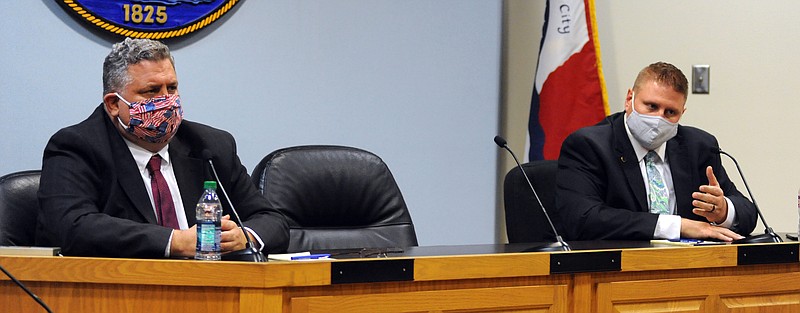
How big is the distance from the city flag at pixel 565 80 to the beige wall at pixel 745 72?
270mm

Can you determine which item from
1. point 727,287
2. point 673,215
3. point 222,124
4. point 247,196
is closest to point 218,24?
point 222,124

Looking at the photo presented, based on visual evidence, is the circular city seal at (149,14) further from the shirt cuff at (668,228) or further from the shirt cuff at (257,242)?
the shirt cuff at (668,228)

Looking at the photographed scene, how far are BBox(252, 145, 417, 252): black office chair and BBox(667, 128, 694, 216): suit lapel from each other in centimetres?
95

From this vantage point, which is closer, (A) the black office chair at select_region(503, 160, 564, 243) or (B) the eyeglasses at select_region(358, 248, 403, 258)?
(B) the eyeglasses at select_region(358, 248, 403, 258)

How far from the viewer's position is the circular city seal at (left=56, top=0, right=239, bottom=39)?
3.83 meters

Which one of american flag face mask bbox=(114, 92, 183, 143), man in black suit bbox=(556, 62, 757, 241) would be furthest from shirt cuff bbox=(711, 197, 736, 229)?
american flag face mask bbox=(114, 92, 183, 143)

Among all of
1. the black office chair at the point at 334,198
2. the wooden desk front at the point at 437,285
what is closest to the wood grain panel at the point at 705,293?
the wooden desk front at the point at 437,285

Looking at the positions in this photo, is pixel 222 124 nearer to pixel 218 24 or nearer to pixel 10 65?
pixel 218 24

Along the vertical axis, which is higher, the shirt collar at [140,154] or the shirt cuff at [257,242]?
the shirt collar at [140,154]

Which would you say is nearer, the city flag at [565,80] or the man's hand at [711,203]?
the man's hand at [711,203]

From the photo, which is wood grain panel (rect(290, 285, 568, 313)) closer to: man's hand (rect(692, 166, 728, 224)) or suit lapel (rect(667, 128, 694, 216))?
man's hand (rect(692, 166, 728, 224))

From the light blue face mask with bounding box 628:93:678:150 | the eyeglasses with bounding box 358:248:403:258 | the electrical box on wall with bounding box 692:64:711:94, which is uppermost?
the electrical box on wall with bounding box 692:64:711:94

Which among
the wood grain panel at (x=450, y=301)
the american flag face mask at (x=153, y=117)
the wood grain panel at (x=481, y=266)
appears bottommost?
the wood grain panel at (x=450, y=301)

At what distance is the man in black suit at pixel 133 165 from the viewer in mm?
2818
